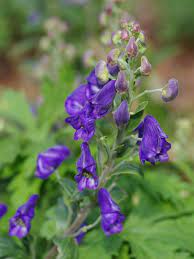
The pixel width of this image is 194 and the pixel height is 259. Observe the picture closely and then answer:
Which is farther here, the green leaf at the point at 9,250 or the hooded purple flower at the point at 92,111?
the green leaf at the point at 9,250

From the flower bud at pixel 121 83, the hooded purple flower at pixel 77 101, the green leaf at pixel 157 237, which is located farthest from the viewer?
the green leaf at pixel 157 237

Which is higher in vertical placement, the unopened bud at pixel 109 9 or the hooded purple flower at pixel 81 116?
the unopened bud at pixel 109 9

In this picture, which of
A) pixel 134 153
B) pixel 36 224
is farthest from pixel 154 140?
pixel 36 224

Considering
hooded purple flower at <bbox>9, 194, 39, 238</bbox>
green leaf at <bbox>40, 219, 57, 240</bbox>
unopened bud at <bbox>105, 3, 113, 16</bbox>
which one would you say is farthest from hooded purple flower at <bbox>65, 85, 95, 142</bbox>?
unopened bud at <bbox>105, 3, 113, 16</bbox>

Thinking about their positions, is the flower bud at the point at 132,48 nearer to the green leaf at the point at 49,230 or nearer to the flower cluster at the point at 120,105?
the flower cluster at the point at 120,105

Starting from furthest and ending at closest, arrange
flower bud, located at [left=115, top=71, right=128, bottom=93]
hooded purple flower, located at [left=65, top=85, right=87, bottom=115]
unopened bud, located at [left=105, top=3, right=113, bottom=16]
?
unopened bud, located at [left=105, top=3, right=113, bottom=16] → hooded purple flower, located at [left=65, top=85, right=87, bottom=115] → flower bud, located at [left=115, top=71, right=128, bottom=93]

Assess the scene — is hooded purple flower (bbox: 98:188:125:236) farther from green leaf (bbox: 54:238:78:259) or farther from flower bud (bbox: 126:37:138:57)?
flower bud (bbox: 126:37:138:57)

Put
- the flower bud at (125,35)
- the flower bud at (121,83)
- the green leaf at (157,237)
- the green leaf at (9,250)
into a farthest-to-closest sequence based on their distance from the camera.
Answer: the green leaf at (157,237) → the green leaf at (9,250) → the flower bud at (125,35) → the flower bud at (121,83)

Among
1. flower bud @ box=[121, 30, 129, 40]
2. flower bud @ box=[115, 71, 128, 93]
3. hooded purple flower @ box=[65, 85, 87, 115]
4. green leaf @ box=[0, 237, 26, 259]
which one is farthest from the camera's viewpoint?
green leaf @ box=[0, 237, 26, 259]

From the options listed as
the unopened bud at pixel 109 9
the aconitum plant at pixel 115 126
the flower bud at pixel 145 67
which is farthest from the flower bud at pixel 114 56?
the unopened bud at pixel 109 9
